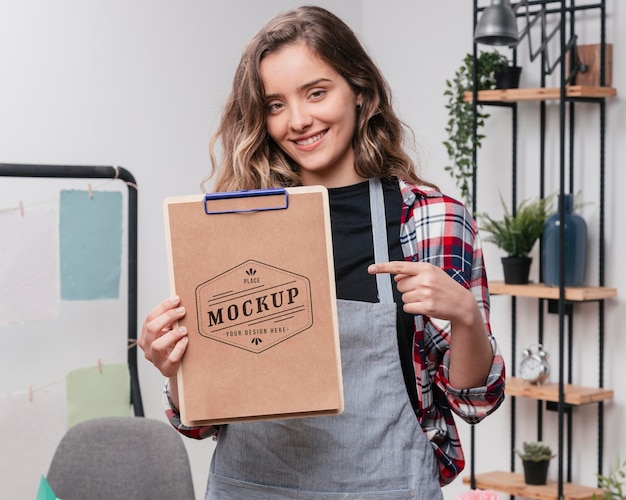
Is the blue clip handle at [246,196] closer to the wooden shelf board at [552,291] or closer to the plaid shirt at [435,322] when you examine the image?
the plaid shirt at [435,322]

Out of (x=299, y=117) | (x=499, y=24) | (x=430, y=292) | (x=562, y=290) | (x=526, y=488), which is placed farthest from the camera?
(x=526, y=488)

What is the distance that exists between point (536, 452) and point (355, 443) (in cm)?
213

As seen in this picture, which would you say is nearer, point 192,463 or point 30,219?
point 30,219

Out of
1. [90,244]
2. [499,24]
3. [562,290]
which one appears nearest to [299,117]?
[90,244]

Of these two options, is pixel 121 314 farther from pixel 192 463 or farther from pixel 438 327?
pixel 438 327

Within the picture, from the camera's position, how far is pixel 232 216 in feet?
3.99

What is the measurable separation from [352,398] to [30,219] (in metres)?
1.71

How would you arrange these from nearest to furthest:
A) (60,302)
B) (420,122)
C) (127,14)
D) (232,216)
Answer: (232,216), (60,302), (127,14), (420,122)

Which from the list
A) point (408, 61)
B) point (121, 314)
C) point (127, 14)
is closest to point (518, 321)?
point (408, 61)

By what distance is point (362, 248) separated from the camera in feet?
4.54

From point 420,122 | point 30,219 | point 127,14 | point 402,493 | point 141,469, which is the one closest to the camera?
point 402,493

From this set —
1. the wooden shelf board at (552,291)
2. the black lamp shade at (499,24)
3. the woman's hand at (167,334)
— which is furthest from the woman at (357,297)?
the wooden shelf board at (552,291)

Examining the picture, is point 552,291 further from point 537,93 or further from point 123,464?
point 123,464

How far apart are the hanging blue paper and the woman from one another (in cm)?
156
